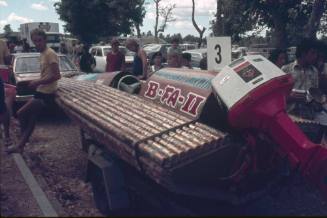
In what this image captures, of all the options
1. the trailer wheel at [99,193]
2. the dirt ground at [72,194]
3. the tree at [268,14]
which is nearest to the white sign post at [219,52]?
the dirt ground at [72,194]

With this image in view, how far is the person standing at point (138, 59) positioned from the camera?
9312mm

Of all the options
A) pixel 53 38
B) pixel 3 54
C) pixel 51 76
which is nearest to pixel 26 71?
pixel 3 54

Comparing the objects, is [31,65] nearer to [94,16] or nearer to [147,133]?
[147,133]

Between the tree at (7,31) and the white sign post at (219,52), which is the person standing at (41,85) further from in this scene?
the tree at (7,31)

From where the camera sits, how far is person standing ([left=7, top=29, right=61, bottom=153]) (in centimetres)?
635

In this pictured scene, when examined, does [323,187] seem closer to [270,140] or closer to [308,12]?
[270,140]

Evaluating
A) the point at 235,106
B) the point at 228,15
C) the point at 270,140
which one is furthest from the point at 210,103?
the point at 228,15

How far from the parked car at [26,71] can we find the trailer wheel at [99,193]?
18.8 feet

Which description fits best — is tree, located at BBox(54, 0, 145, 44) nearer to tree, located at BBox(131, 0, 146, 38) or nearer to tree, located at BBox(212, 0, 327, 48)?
tree, located at BBox(131, 0, 146, 38)

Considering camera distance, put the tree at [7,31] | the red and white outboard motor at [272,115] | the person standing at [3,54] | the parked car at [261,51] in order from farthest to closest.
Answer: the tree at [7,31]
the parked car at [261,51]
the person standing at [3,54]
the red and white outboard motor at [272,115]

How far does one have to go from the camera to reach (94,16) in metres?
40.9

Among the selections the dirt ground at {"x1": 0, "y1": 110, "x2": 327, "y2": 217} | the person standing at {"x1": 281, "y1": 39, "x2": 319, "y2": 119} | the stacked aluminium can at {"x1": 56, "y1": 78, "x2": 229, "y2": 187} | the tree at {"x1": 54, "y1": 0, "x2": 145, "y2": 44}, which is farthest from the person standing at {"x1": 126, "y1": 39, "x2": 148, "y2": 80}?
the tree at {"x1": 54, "y1": 0, "x2": 145, "y2": 44}

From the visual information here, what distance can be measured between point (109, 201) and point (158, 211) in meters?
0.60

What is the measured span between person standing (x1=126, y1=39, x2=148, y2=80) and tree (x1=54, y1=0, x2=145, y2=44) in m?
32.5
